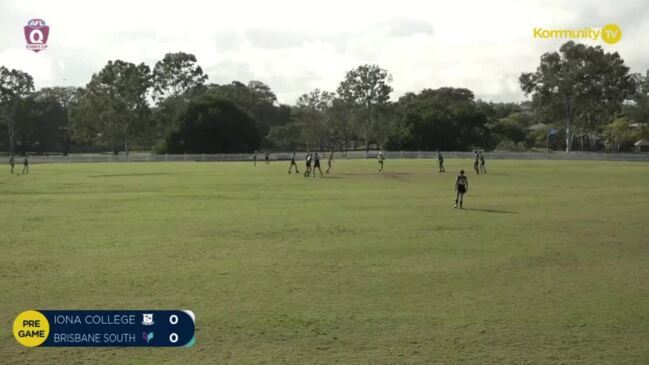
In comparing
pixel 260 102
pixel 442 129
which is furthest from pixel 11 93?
pixel 442 129

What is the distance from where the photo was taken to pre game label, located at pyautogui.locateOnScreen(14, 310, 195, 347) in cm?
790

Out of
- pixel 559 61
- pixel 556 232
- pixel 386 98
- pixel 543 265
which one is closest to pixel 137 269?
pixel 543 265

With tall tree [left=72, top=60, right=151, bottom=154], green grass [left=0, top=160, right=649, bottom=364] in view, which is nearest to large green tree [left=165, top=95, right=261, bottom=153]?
tall tree [left=72, top=60, right=151, bottom=154]

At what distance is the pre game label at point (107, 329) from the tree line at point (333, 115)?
262ft

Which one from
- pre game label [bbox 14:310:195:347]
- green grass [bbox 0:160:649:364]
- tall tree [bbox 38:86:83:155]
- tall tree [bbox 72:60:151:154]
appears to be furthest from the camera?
tall tree [bbox 38:86:83:155]

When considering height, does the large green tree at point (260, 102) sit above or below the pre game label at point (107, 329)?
above

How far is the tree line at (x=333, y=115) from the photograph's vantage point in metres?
83.8

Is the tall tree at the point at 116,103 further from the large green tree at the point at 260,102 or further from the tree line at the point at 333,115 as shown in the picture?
the large green tree at the point at 260,102

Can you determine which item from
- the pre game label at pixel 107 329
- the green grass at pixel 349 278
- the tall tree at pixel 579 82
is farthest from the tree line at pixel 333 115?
the pre game label at pixel 107 329

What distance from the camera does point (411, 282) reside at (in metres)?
10.9

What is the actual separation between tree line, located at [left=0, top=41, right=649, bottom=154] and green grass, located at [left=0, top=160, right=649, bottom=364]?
217 feet

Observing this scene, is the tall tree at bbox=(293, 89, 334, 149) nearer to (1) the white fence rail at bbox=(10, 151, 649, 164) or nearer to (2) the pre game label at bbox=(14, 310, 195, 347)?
(1) the white fence rail at bbox=(10, 151, 649, 164)

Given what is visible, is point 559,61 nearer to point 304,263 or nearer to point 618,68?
point 618,68

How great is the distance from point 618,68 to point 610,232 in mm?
75910
